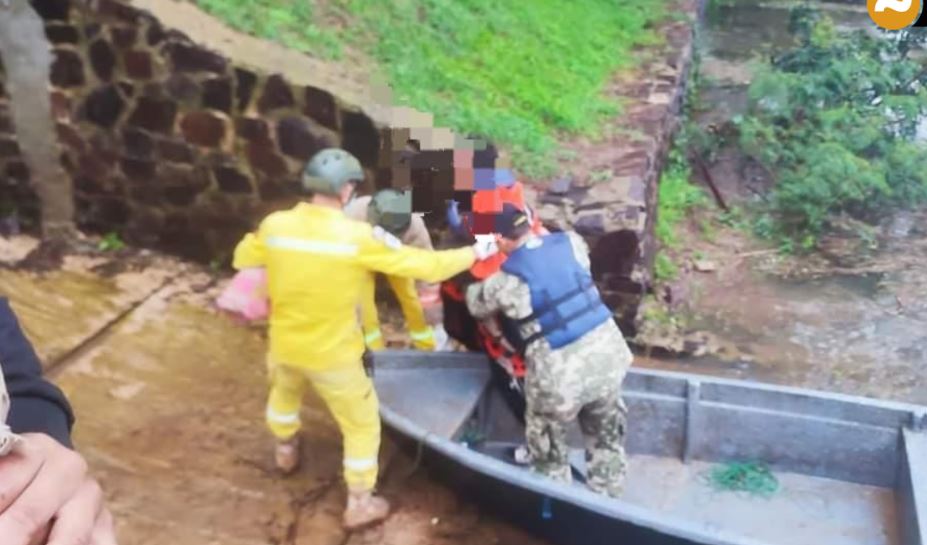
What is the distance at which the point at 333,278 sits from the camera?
395 cm

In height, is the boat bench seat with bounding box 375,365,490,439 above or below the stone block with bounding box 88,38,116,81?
below

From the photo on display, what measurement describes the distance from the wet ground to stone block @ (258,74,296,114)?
1.13 metres

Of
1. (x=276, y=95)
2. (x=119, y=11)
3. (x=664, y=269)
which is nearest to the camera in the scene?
(x=276, y=95)

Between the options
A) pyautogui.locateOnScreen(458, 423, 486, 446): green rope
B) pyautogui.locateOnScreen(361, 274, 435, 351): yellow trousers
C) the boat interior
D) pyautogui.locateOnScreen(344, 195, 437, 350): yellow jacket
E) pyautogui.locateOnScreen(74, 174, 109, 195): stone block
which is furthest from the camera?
pyautogui.locateOnScreen(74, 174, 109, 195): stone block

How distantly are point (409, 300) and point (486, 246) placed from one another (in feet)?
3.39

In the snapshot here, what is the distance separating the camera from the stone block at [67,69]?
6.18m

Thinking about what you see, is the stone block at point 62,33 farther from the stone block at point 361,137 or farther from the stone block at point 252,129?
the stone block at point 361,137

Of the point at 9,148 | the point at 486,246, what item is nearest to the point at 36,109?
the point at 9,148

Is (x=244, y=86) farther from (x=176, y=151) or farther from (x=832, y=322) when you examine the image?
(x=832, y=322)

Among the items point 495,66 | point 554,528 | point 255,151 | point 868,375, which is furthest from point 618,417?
point 495,66

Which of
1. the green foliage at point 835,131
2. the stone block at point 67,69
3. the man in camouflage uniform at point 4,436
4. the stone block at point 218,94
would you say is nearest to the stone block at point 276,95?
the stone block at point 218,94

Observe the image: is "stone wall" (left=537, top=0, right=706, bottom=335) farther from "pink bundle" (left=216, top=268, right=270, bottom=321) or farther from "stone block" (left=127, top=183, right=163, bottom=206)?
"stone block" (left=127, top=183, right=163, bottom=206)

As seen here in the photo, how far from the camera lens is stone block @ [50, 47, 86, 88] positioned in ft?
20.3

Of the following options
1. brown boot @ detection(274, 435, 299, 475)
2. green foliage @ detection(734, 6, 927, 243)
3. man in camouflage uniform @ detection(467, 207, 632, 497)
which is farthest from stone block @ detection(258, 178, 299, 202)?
green foliage @ detection(734, 6, 927, 243)
